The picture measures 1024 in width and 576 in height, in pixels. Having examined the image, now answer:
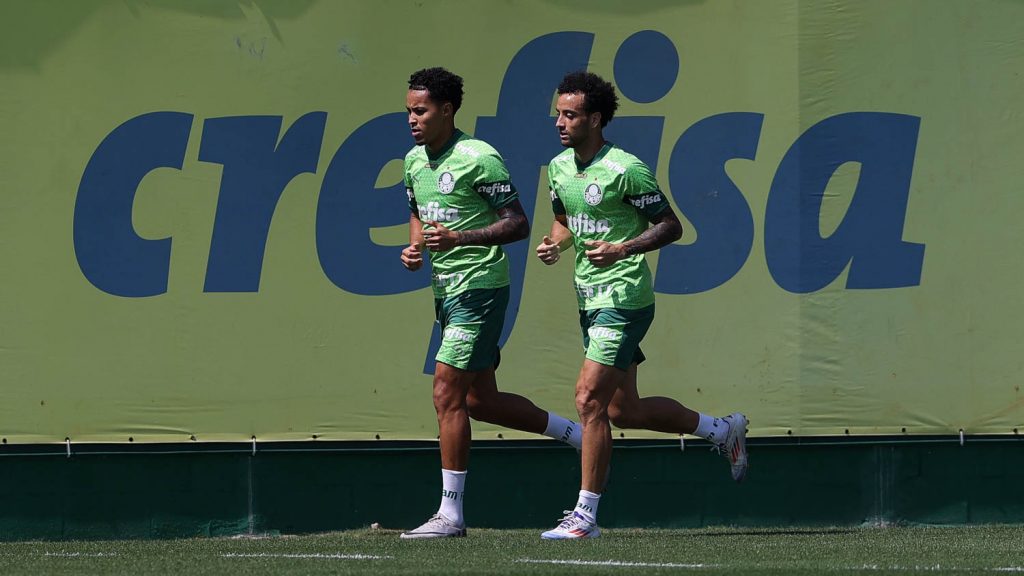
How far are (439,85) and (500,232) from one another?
79cm

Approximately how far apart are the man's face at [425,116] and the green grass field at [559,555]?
6.22ft

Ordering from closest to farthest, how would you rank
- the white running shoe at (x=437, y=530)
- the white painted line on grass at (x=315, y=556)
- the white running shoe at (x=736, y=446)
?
1. the white painted line on grass at (x=315, y=556)
2. the white running shoe at (x=437, y=530)
3. the white running shoe at (x=736, y=446)

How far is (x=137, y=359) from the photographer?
8617 mm

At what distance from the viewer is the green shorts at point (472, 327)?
7434 mm

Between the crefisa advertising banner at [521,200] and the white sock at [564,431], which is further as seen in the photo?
the crefisa advertising banner at [521,200]

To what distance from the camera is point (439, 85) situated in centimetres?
763

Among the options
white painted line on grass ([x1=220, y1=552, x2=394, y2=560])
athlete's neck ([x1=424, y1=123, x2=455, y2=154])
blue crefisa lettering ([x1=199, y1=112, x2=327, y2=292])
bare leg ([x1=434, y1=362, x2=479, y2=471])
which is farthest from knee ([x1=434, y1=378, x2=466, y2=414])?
blue crefisa lettering ([x1=199, y1=112, x2=327, y2=292])

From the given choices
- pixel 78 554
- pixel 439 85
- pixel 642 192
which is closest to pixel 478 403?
pixel 642 192

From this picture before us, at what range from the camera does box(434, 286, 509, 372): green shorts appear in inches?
293

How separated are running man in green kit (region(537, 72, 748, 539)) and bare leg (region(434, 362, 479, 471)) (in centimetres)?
55

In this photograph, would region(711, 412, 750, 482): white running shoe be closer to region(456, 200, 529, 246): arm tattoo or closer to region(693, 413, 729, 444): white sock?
region(693, 413, 729, 444): white sock

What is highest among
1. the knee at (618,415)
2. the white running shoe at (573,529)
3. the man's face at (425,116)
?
the man's face at (425,116)

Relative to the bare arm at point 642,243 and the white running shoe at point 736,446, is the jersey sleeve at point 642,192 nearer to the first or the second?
the bare arm at point 642,243

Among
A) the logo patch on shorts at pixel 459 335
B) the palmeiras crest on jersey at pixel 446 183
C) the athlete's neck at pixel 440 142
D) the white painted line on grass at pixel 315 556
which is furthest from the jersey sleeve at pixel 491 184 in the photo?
the white painted line on grass at pixel 315 556
